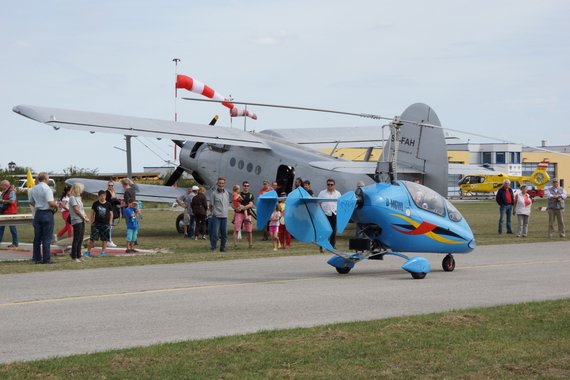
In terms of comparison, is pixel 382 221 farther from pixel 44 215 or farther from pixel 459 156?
pixel 459 156

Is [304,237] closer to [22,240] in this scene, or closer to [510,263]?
[510,263]

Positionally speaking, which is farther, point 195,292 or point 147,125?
point 147,125

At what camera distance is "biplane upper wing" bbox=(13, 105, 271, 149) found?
86.3 feet

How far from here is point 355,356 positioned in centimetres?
852

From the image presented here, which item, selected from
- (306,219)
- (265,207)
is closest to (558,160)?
(265,207)

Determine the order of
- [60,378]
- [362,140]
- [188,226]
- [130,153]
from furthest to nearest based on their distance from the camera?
[362,140], [188,226], [130,153], [60,378]

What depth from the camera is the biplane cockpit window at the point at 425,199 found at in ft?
54.6

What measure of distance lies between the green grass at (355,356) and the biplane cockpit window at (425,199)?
6.26 meters

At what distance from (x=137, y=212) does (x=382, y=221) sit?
29.2 feet

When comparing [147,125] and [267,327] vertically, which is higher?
[147,125]

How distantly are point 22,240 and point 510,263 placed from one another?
647 inches

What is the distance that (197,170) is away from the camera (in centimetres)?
3344

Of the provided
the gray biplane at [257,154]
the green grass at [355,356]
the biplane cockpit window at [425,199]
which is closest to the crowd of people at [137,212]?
the gray biplane at [257,154]

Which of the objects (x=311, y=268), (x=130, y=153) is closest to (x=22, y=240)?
(x=130, y=153)
